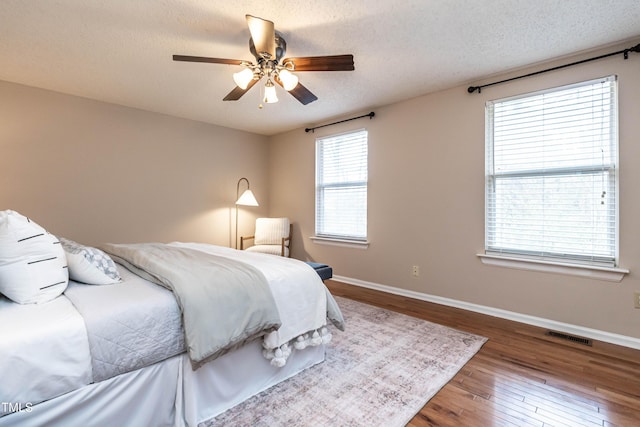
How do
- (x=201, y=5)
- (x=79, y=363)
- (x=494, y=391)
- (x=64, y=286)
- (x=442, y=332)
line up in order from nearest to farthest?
(x=79, y=363)
(x=64, y=286)
(x=494, y=391)
(x=201, y=5)
(x=442, y=332)

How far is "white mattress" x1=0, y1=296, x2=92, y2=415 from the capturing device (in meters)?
1.04

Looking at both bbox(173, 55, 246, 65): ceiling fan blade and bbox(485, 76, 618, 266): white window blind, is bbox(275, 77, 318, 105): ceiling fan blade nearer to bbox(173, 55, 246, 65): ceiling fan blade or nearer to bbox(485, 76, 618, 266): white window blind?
bbox(173, 55, 246, 65): ceiling fan blade

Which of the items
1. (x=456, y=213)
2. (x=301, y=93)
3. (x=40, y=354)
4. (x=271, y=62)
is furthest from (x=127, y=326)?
(x=456, y=213)

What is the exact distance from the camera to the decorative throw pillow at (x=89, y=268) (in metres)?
1.61

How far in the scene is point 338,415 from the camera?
5.26ft

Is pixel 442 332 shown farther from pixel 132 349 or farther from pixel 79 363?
pixel 79 363

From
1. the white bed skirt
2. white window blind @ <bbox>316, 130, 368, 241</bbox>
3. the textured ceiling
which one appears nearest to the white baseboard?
white window blind @ <bbox>316, 130, 368, 241</bbox>

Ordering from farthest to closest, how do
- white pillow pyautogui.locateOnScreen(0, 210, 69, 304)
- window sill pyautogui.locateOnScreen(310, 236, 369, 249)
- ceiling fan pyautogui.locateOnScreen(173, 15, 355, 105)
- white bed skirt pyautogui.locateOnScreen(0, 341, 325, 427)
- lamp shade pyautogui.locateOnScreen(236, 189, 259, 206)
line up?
1. lamp shade pyautogui.locateOnScreen(236, 189, 259, 206)
2. window sill pyautogui.locateOnScreen(310, 236, 369, 249)
3. ceiling fan pyautogui.locateOnScreen(173, 15, 355, 105)
4. white pillow pyautogui.locateOnScreen(0, 210, 69, 304)
5. white bed skirt pyautogui.locateOnScreen(0, 341, 325, 427)

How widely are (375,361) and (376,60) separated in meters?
2.43

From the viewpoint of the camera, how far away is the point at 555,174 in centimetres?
267

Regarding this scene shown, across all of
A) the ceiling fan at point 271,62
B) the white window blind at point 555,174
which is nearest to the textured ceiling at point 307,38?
the ceiling fan at point 271,62

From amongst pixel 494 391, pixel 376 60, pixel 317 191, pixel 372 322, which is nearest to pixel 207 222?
pixel 317 191

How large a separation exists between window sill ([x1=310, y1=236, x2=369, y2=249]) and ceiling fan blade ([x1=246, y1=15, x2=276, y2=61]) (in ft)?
8.67

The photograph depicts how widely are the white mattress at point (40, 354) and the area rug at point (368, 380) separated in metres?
0.70
